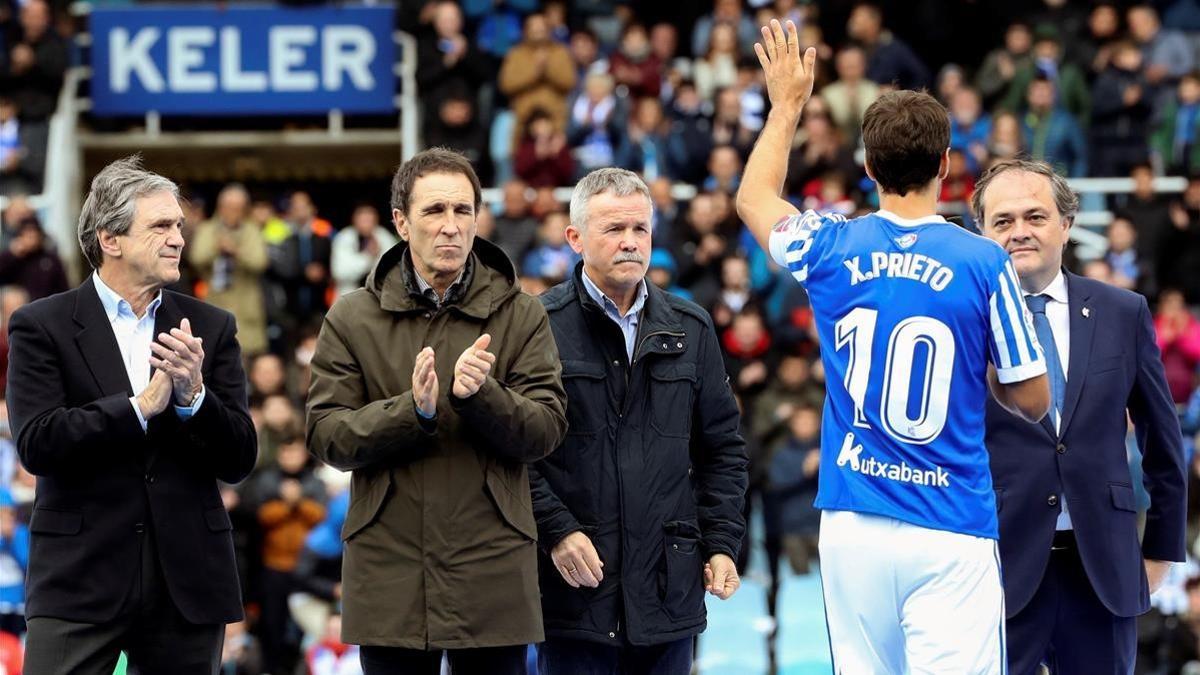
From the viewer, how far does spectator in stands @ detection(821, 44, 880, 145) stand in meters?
17.7

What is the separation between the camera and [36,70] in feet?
61.4

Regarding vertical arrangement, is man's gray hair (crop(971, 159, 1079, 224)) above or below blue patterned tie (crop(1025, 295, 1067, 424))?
above

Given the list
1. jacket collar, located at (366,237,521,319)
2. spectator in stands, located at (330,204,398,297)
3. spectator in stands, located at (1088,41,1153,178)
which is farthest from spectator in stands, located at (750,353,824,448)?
jacket collar, located at (366,237,521,319)

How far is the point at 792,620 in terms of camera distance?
13.3 m

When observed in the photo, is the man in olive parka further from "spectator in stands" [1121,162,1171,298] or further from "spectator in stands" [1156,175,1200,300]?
"spectator in stands" [1156,175,1200,300]

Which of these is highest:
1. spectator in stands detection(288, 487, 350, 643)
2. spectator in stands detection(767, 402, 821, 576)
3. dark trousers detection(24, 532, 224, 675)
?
dark trousers detection(24, 532, 224, 675)

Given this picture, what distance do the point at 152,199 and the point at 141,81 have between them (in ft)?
44.6

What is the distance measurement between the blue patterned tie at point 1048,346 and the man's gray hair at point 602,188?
141 cm

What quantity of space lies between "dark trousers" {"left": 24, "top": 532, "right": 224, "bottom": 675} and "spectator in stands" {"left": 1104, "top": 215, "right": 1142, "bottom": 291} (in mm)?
10999

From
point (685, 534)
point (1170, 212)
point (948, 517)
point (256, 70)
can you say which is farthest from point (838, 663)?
point (256, 70)

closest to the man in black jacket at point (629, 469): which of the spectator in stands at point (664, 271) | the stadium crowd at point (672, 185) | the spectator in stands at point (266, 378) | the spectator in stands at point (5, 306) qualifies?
the stadium crowd at point (672, 185)

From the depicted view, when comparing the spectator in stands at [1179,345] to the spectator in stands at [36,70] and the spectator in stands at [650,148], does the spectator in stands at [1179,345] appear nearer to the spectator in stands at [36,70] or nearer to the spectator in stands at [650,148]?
the spectator in stands at [650,148]

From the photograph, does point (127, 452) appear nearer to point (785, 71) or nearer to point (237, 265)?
point (785, 71)

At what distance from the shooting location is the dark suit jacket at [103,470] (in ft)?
20.5
